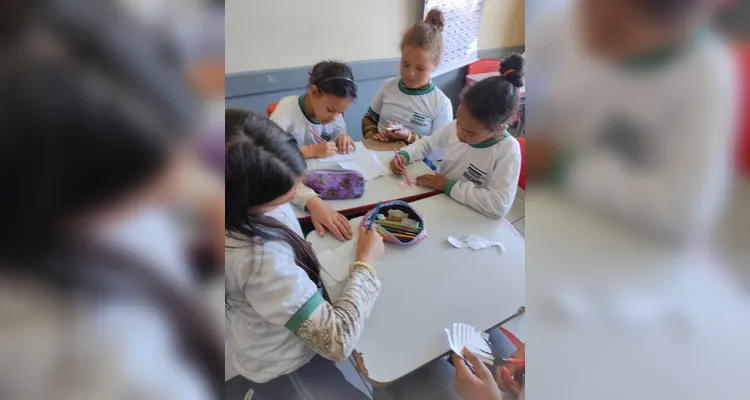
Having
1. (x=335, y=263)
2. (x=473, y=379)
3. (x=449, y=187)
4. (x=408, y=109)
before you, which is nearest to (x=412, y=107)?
(x=408, y=109)

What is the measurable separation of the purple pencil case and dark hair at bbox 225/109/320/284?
4 cm

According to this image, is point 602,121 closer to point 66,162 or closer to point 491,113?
point 491,113

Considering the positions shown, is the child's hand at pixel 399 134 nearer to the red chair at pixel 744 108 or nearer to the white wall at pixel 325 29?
the white wall at pixel 325 29

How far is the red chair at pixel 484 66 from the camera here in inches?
21.1

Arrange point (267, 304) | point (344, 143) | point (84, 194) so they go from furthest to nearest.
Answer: point (344, 143)
point (267, 304)
point (84, 194)

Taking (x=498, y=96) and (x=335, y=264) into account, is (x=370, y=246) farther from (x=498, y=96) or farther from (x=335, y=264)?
(x=498, y=96)

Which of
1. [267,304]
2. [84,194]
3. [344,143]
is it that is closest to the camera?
[84,194]

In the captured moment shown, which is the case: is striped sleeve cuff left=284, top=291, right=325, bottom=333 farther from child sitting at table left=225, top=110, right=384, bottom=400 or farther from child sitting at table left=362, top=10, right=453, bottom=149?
child sitting at table left=362, top=10, right=453, bottom=149

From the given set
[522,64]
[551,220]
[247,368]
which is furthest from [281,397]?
[522,64]

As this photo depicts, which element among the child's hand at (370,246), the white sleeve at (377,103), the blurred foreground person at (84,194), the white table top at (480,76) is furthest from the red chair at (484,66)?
the blurred foreground person at (84,194)

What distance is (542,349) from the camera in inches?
19.8

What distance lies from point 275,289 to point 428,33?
327mm

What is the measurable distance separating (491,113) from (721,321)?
355 millimetres

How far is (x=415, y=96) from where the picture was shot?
1.81 ft
